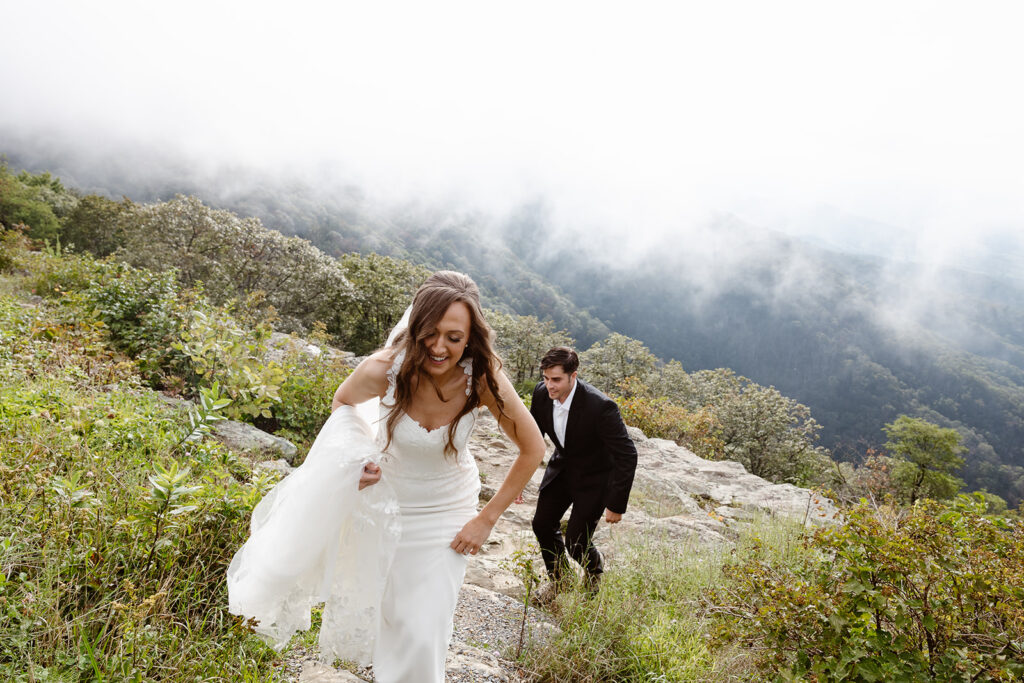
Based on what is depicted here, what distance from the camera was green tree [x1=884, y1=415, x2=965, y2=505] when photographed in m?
30.9

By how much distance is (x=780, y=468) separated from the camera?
91.2ft

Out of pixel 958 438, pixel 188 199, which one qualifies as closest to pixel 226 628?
pixel 188 199

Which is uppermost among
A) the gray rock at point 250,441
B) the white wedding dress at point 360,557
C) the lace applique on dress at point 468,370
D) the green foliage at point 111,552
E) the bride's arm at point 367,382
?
the lace applique on dress at point 468,370

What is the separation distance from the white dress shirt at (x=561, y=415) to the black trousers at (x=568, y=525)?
1.15ft

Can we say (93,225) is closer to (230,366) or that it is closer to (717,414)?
(230,366)

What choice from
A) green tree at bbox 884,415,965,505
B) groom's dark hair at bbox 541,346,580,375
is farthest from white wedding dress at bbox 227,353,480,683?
green tree at bbox 884,415,965,505

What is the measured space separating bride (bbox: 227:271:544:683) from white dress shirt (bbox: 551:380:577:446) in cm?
158

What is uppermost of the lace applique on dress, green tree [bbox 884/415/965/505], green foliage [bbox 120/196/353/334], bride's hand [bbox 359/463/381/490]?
the lace applique on dress

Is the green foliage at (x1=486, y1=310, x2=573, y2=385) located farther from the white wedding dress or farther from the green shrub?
the white wedding dress

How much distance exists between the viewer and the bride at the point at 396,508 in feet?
7.78

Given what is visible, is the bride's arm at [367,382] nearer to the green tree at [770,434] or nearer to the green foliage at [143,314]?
the green foliage at [143,314]

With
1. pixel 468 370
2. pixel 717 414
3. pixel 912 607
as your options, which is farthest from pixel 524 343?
pixel 912 607

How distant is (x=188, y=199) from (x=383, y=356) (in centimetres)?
3267

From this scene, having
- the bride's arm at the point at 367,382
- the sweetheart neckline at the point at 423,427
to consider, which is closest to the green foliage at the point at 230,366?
the bride's arm at the point at 367,382
